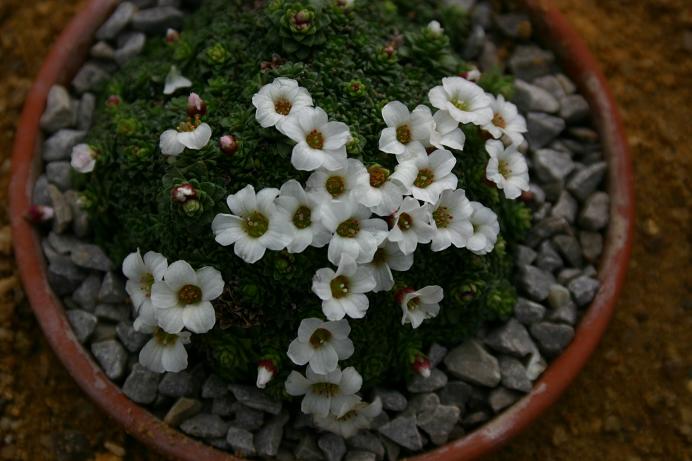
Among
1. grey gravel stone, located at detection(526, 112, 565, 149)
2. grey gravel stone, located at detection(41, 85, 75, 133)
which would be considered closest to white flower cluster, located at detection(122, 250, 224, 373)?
grey gravel stone, located at detection(41, 85, 75, 133)

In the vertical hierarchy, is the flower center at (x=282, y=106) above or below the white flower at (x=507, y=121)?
above

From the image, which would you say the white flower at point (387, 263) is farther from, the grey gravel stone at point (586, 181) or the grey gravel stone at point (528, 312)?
the grey gravel stone at point (586, 181)

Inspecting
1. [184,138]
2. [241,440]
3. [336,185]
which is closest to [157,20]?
[184,138]

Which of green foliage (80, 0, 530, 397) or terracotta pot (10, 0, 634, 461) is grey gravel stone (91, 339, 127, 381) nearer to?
terracotta pot (10, 0, 634, 461)

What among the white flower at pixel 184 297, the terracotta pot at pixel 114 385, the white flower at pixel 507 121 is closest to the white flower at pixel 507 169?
the white flower at pixel 507 121

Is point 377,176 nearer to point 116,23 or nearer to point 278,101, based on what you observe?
point 278,101

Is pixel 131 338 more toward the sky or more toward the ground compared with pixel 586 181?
more toward the ground

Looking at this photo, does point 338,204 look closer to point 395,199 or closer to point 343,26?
point 395,199
